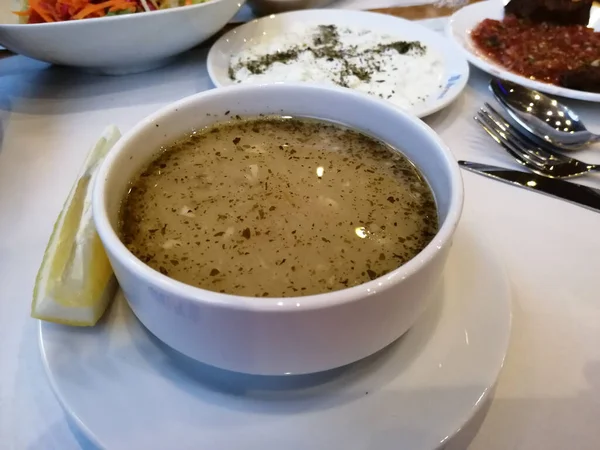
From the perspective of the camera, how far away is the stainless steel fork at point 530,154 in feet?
3.58

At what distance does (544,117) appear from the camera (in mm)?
1208

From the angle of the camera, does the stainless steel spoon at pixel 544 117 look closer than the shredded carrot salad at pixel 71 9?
Yes

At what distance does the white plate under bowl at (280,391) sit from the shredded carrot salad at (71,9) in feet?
3.45

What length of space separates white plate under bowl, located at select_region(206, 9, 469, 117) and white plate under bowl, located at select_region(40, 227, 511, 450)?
0.70 metres

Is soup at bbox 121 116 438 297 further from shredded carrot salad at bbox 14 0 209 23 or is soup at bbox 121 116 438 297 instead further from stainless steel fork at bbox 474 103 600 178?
shredded carrot salad at bbox 14 0 209 23

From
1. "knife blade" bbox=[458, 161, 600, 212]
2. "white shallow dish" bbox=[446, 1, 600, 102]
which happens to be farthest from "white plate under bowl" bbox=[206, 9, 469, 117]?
"knife blade" bbox=[458, 161, 600, 212]

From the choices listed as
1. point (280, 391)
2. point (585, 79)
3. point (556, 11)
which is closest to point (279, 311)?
point (280, 391)

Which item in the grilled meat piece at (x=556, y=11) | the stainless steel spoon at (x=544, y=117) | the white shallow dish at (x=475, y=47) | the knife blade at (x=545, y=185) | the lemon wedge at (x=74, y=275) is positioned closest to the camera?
the lemon wedge at (x=74, y=275)

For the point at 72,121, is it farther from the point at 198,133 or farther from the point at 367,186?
the point at 367,186

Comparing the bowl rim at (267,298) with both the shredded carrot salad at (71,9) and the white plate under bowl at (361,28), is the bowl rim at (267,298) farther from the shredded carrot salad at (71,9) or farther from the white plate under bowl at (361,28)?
the shredded carrot salad at (71,9)

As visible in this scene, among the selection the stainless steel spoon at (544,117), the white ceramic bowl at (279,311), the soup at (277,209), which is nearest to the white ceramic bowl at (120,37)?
the soup at (277,209)

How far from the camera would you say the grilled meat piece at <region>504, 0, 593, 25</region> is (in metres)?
1.75

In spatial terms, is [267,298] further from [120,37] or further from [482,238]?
[120,37]

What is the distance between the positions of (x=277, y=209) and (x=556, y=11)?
1499mm
